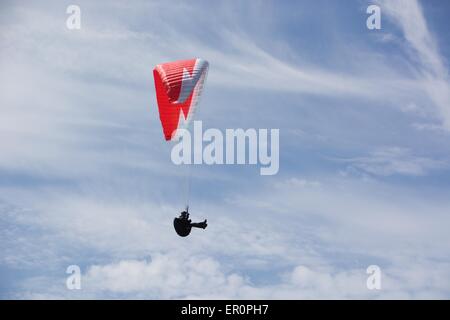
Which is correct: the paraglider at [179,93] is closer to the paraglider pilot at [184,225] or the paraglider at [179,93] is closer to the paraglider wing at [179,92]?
the paraglider wing at [179,92]

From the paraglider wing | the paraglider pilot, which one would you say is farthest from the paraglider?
the paraglider pilot

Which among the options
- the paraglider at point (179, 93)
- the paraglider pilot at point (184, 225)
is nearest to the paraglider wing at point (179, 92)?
the paraglider at point (179, 93)

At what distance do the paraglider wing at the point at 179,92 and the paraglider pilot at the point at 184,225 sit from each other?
4828 millimetres

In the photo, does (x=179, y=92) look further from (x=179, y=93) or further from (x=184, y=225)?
(x=184, y=225)

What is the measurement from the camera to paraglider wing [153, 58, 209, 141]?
137ft

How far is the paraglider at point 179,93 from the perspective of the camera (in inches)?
1646

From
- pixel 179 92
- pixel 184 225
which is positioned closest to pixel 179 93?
pixel 179 92

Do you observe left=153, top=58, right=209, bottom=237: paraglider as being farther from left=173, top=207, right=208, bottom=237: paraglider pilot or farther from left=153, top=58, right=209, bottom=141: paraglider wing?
left=173, top=207, right=208, bottom=237: paraglider pilot

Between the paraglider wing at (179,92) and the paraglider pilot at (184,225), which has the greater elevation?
the paraglider wing at (179,92)

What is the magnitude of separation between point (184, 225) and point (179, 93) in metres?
7.73

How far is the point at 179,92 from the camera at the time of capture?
137 feet

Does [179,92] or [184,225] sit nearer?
[184,225]

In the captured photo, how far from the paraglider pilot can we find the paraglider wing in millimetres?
4828
